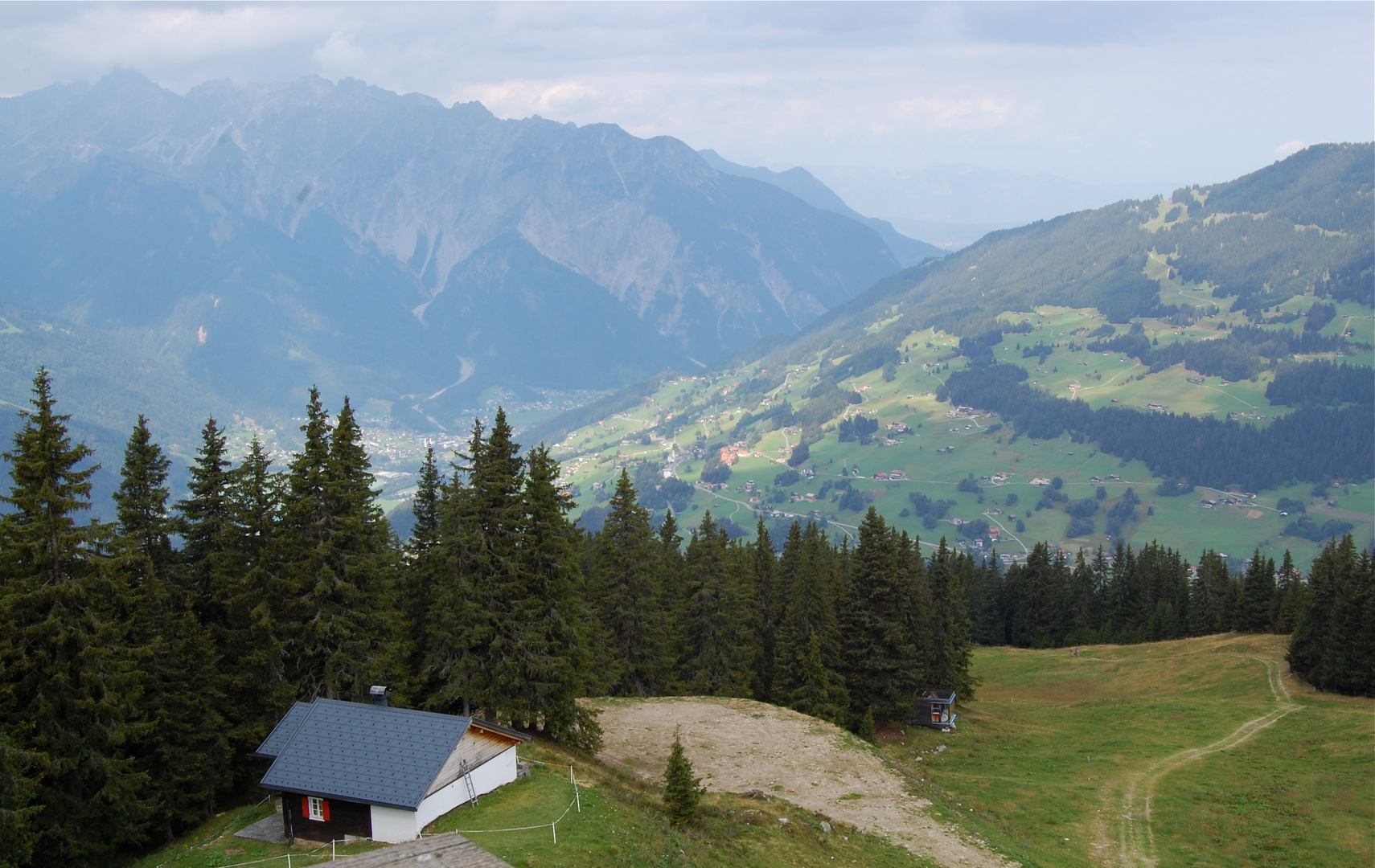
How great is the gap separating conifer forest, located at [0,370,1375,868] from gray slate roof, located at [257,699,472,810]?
559 centimetres

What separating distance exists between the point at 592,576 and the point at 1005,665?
182 feet

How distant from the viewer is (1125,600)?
4771 inches

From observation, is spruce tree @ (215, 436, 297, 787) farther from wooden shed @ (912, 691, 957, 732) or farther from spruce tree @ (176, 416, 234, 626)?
wooden shed @ (912, 691, 957, 732)

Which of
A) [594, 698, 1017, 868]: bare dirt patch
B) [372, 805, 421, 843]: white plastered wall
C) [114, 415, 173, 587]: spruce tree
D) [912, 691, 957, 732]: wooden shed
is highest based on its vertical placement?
[114, 415, 173, 587]: spruce tree

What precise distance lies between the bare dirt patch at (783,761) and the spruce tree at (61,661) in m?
20.2

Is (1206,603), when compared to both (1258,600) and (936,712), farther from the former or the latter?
(936,712)

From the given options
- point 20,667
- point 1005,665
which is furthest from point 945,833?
point 1005,665

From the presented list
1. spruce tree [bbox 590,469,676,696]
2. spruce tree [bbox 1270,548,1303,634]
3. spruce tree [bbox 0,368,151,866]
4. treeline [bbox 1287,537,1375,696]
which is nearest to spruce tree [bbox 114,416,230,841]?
spruce tree [bbox 0,368,151,866]

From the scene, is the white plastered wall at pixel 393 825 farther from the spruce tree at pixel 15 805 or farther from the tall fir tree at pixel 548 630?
the tall fir tree at pixel 548 630

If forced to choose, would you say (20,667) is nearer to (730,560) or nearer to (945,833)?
(945,833)

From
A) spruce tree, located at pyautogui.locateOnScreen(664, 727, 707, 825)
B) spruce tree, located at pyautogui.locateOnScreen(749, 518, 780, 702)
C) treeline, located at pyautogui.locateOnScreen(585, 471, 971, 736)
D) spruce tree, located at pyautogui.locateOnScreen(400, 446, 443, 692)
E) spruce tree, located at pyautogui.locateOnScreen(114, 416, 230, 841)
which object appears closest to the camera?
spruce tree, located at pyautogui.locateOnScreen(664, 727, 707, 825)

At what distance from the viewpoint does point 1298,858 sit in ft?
131

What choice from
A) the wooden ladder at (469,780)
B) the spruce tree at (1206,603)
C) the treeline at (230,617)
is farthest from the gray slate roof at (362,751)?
the spruce tree at (1206,603)

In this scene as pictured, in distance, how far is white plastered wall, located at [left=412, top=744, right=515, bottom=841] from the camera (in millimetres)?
28541
